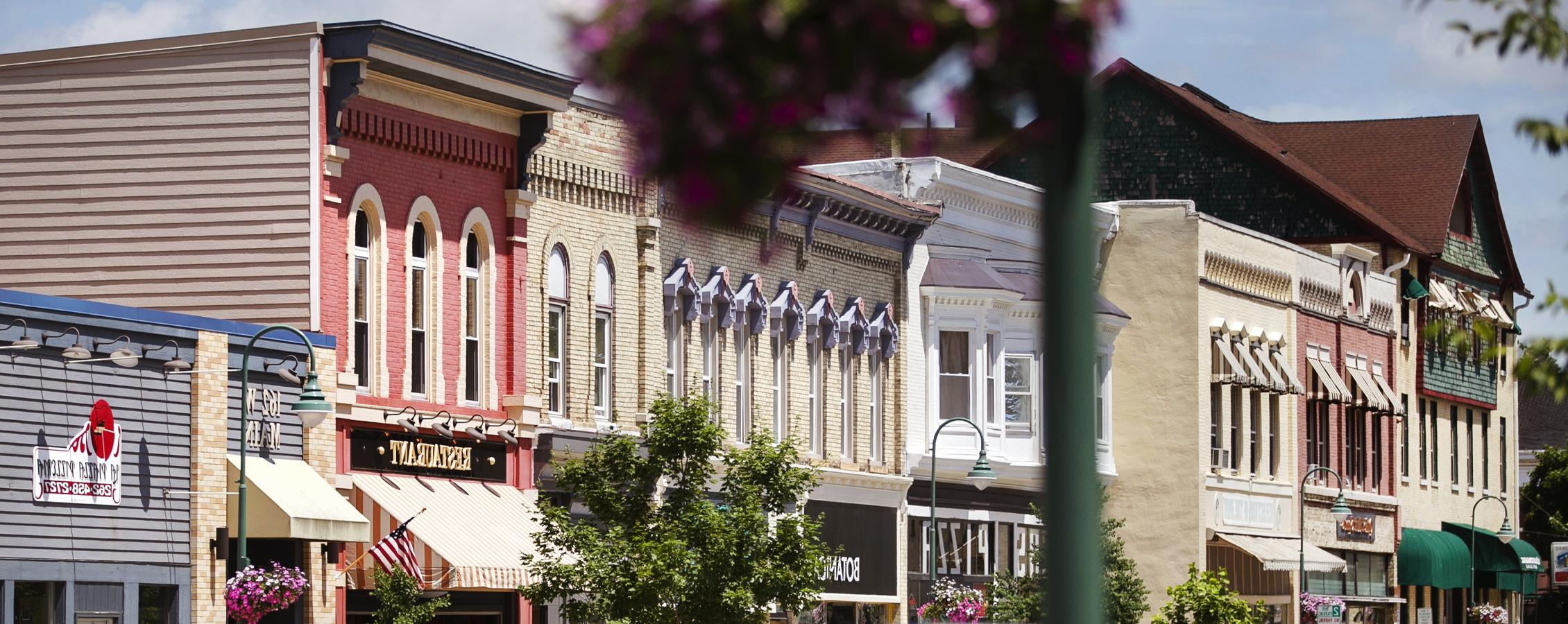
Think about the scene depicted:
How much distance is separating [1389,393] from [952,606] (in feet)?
79.0

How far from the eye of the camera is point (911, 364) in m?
43.4

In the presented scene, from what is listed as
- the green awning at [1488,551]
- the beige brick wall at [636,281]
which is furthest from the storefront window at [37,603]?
the green awning at [1488,551]

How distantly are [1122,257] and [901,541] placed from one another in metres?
10.6

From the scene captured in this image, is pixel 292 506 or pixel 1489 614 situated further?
pixel 1489 614

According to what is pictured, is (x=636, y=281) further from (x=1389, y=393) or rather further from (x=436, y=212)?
(x=1389, y=393)

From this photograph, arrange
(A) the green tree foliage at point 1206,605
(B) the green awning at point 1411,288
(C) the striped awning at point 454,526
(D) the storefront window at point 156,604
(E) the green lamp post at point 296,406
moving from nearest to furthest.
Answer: (E) the green lamp post at point 296,406 < (D) the storefront window at point 156,604 < (C) the striped awning at point 454,526 < (A) the green tree foliage at point 1206,605 < (B) the green awning at point 1411,288

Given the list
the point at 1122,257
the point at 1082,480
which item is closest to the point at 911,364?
the point at 1122,257

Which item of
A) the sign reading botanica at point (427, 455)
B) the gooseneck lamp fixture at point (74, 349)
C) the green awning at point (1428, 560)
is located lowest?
the green awning at point (1428, 560)

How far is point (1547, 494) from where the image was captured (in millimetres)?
80312

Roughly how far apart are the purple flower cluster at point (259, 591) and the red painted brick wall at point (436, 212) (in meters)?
3.31

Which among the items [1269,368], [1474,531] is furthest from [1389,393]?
[1269,368]

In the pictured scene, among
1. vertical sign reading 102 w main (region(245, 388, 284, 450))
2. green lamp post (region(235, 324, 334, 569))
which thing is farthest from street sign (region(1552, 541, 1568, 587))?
green lamp post (region(235, 324, 334, 569))

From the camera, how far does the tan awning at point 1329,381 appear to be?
184ft

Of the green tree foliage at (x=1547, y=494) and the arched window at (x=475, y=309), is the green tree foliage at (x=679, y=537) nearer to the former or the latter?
the arched window at (x=475, y=309)
